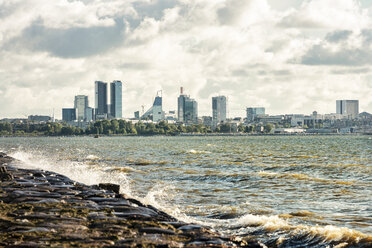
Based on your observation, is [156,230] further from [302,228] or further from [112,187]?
[112,187]

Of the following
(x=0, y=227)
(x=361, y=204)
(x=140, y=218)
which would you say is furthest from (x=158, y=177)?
(x=0, y=227)

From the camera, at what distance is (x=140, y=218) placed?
55.4ft

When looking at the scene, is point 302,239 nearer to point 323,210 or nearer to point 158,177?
point 323,210

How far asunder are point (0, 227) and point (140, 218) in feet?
14.6

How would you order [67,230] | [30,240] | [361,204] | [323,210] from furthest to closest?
[361,204]
[323,210]
[67,230]
[30,240]

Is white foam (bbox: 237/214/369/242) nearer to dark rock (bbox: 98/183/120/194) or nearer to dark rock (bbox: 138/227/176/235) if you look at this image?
dark rock (bbox: 138/227/176/235)

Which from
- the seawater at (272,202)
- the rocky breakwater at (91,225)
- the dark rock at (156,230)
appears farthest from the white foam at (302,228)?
the dark rock at (156,230)

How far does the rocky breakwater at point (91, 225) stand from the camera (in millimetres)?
13148

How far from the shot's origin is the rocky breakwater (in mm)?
13148

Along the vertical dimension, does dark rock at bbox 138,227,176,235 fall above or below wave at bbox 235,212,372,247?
above

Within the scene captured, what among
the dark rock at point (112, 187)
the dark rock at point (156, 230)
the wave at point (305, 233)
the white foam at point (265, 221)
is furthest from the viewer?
the dark rock at point (112, 187)

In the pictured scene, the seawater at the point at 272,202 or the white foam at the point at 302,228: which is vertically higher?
the white foam at the point at 302,228

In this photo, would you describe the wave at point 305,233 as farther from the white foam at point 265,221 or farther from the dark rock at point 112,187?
the dark rock at point 112,187

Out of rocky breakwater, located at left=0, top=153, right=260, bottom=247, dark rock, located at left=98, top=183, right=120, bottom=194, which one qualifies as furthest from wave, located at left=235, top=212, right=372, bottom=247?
dark rock, located at left=98, top=183, right=120, bottom=194
